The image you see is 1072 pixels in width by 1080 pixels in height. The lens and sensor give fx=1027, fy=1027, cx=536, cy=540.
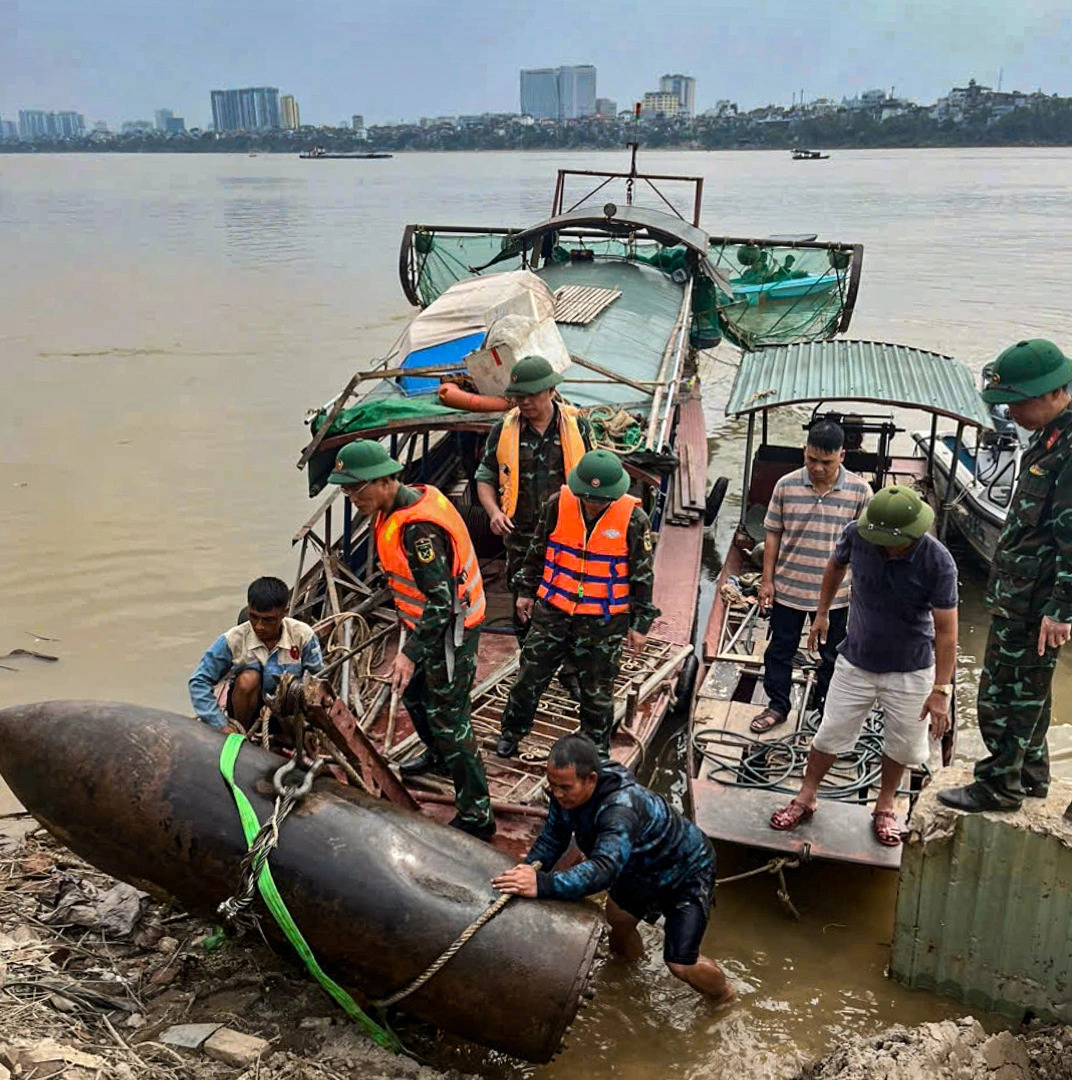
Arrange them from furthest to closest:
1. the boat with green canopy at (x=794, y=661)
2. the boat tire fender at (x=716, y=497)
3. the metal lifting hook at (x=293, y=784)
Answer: the boat tire fender at (x=716, y=497)
the boat with green canopy at (x=794, y=661)
the metal lifting hook at (x=293, y=784)

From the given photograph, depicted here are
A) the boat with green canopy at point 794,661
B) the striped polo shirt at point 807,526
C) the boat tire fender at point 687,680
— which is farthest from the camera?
the boat tire fender at point 687,680

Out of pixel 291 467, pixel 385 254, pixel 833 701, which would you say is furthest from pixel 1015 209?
pixel 833 701

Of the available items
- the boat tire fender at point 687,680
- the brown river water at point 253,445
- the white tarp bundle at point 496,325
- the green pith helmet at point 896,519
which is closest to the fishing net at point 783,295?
the brown river water at point 253,445

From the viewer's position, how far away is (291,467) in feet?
44.5

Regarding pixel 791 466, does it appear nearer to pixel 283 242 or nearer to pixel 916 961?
pixel 916 961

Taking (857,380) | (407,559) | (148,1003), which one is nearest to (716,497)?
(857,380)

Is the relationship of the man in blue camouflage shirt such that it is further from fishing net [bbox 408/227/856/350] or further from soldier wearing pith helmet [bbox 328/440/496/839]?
fishing net [bbox 408/227/856/350]

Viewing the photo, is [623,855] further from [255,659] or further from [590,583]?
[255,659]

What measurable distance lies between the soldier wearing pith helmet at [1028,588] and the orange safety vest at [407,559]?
2.19 meters

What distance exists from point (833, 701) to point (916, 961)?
116cm

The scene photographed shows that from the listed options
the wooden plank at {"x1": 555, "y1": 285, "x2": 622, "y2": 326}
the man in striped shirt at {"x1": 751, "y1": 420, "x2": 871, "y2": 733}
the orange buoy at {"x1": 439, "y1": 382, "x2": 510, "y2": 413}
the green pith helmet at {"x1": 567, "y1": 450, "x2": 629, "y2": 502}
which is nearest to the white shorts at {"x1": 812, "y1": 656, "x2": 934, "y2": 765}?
the man in striped shirt at {"x1": 751, "y1": 420, "x2": 871, "y2": 733}

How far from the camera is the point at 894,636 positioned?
443 centimetres

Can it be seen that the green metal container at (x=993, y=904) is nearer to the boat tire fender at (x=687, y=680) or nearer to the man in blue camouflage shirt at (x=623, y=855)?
the man in blue camouflage shirt at (x=623, y=855)

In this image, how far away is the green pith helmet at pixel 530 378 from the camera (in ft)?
18.2
